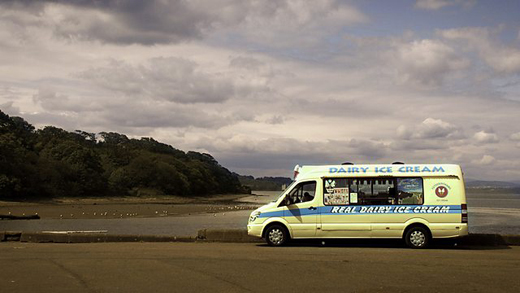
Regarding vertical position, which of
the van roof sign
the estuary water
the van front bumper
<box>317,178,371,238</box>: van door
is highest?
the van roof sign

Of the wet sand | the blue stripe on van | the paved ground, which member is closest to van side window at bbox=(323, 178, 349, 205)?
the blue stripe on van

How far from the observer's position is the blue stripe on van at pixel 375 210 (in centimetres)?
1708

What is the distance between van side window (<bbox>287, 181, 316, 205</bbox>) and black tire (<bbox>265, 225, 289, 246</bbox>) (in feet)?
2.74

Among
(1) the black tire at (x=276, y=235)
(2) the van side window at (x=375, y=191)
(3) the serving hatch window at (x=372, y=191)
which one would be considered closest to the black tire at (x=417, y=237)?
(3) the serving hatch window at (x=372, y=191)

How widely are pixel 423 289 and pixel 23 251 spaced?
36.4 feet

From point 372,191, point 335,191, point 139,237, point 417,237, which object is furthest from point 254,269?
point 139,237

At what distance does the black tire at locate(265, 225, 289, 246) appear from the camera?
17.7 metres

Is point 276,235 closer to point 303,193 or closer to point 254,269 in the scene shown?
point 303,193

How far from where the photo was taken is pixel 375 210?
17.3 metres

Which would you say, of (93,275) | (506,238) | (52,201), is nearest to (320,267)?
(93,275)

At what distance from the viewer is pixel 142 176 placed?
107 metres

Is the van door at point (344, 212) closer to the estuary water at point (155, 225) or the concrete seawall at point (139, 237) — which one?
the concrete seawall at point (139, 237)

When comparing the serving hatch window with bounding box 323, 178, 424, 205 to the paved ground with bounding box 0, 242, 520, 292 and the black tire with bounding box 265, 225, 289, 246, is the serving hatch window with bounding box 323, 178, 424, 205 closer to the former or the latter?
the paved ground with bounding box 0, 242, 520, 292

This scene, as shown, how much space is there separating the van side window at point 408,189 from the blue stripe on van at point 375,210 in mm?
240
